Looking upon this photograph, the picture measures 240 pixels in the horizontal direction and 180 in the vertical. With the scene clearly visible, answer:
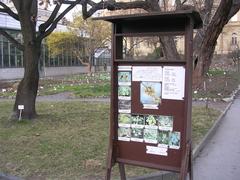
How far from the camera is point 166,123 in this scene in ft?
20.1

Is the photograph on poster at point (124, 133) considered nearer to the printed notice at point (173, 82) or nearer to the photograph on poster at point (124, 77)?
the photograph on poster at point (124, 77)

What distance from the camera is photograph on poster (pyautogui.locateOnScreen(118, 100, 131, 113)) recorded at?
252 inches

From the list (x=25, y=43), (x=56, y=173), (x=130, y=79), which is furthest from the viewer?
(x=25, y=43)

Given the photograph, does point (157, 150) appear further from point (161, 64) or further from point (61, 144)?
point (61, 144)

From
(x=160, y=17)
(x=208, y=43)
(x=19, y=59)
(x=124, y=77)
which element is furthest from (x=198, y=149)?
(x=19, y=59)

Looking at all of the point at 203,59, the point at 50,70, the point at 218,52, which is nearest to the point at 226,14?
the point at 203,59

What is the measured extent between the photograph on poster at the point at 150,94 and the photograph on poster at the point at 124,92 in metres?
0.21

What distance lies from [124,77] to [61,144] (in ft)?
13.1

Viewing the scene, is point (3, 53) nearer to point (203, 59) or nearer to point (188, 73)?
point (203, 59)

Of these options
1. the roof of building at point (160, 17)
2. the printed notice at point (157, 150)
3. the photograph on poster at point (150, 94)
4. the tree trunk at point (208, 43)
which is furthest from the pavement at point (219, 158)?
the tree trunk at point (208, 43)

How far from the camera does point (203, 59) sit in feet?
79.5

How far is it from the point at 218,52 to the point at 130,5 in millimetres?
67744

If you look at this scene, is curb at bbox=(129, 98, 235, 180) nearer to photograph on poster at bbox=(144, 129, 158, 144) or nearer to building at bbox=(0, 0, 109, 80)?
photograph on poster at bbox=(144, 129, 158, 144)

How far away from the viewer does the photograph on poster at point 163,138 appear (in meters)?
6.12
